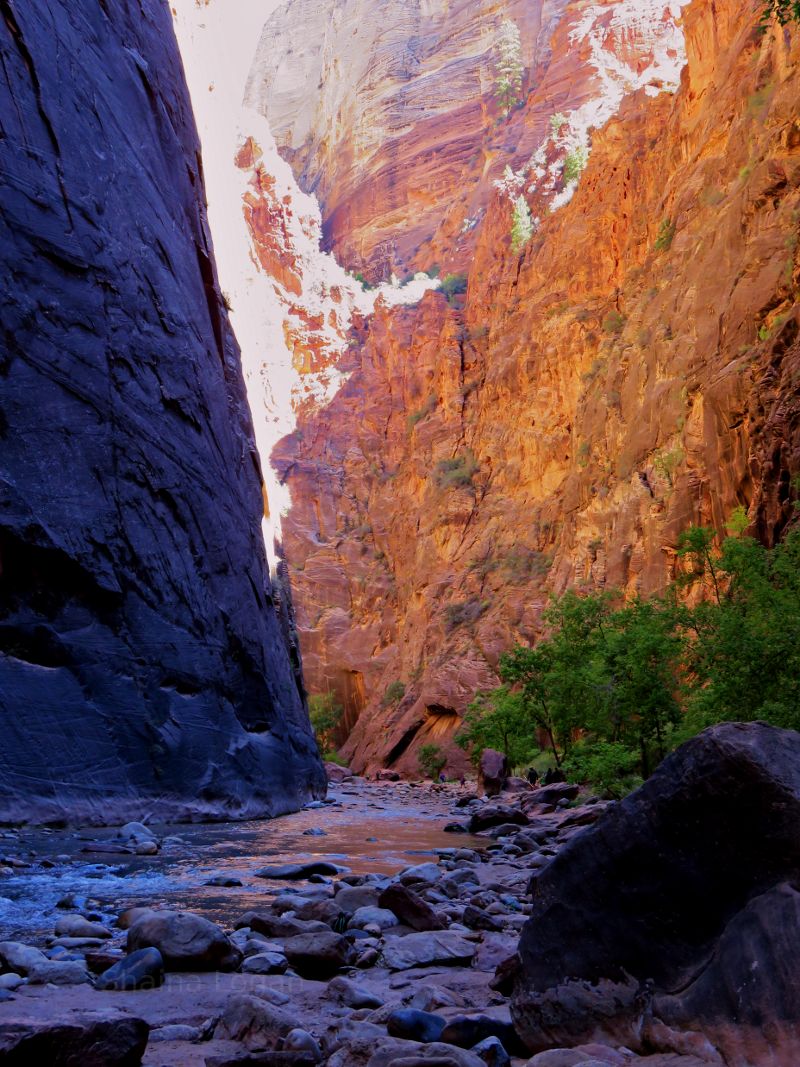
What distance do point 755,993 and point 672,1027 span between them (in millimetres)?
381

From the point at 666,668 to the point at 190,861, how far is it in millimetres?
11440

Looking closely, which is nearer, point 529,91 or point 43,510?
point 43,510

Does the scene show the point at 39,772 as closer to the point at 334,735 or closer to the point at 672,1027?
the point at 672,1027

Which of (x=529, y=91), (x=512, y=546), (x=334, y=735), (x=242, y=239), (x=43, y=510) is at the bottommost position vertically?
Result: (x=334, y=735)

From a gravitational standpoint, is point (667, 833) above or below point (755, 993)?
above

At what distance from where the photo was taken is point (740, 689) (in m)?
12.6

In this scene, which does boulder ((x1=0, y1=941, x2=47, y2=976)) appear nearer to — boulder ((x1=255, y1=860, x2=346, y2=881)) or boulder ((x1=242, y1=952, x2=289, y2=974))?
boulder ((x1=242, y1=952, x2=289, y2=974))

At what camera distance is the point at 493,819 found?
16.0m

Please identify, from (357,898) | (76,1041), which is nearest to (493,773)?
(357,898)

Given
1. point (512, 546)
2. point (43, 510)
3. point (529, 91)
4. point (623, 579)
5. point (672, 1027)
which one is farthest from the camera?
point (529, 91)

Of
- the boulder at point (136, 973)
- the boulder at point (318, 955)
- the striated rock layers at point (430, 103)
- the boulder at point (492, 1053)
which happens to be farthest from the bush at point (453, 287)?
the boulder at point (492, 1053)

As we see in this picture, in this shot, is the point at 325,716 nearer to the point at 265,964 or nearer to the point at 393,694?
the point at 393,694

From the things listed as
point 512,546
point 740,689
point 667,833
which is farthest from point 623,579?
point 667,833

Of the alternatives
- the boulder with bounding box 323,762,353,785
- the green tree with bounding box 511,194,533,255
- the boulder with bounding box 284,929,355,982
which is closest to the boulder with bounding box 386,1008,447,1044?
the boulder with bounding box 284,929,355,982
